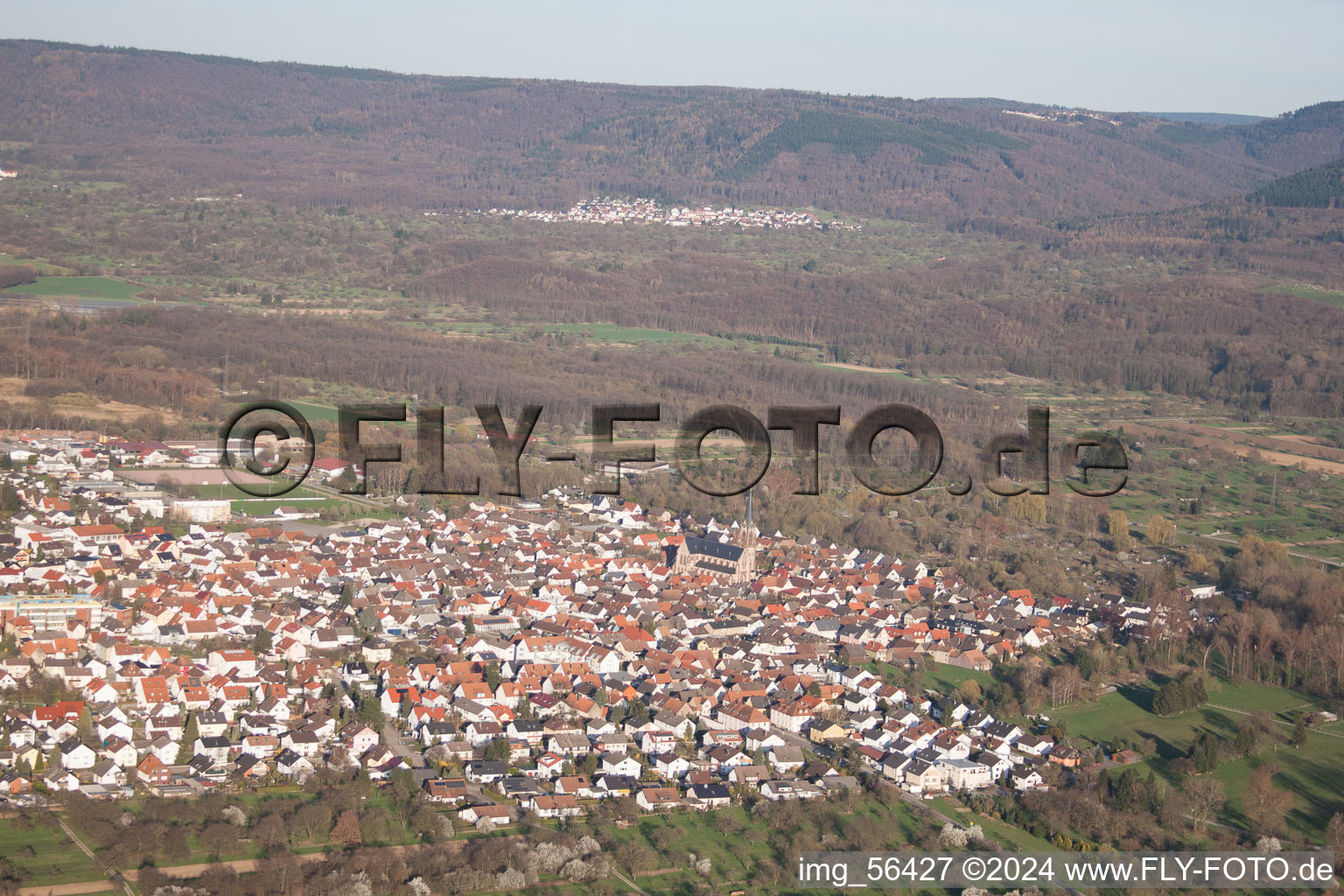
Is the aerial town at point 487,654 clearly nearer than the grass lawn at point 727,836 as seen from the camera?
No

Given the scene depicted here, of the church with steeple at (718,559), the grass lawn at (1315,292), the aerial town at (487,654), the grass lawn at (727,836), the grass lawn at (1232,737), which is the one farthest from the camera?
the grass lawn at (1315,292)

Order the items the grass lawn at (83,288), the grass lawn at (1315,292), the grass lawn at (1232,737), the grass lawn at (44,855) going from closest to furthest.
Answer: the grass lawn at (44,855), the grass lawn at (1232,737), the grass lawn at (83,288), the grass lawn at (1315,292)

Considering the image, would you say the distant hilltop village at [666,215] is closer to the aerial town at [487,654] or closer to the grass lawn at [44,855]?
the aerial town at [487,654]

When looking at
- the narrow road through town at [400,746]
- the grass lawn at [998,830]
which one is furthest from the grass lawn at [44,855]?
the grass lawn at [998,830]

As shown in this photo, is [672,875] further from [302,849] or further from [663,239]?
[663,239]

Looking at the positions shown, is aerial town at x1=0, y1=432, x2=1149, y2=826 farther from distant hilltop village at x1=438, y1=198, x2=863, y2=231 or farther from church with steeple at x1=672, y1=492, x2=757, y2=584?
distant hilltop village at x1=438, y1=198, x2=863, y2=231

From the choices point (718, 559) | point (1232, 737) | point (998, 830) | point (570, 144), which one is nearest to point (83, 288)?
point (718, 559)

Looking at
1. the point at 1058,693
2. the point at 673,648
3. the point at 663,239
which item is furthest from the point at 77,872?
the point at 663,239

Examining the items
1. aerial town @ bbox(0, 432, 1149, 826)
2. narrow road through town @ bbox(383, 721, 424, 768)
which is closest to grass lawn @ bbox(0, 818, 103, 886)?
aerial town @ bbox(0, 432, 1149, 826)
